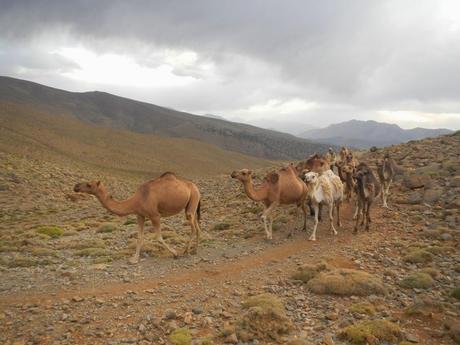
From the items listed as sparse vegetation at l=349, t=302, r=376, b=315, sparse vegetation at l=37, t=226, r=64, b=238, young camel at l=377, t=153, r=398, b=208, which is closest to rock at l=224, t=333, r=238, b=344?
sparse vegetation at l=349, t=302, r=376, b=315

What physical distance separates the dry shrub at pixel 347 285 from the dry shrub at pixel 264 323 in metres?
1.72

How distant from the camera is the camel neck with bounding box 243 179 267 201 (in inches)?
607

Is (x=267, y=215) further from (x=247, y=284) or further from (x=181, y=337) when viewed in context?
→ (x=181, y=337)

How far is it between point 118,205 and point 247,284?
477 cm

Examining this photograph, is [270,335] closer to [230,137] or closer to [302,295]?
[302,295]

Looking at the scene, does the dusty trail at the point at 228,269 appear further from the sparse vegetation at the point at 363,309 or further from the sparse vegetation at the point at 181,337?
the sparse vegetation at the point at 363,309

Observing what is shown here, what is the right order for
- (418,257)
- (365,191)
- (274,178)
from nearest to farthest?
(418,257), (274,178), (365,191)

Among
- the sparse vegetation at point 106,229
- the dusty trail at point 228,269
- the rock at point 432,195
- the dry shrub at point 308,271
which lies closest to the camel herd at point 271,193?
the dusty trail at point 228,269

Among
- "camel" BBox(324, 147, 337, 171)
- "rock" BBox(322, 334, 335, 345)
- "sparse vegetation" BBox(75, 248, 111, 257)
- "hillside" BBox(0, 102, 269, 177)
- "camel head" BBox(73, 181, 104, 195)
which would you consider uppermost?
"camel" BBox(324, 147, 337, 171)

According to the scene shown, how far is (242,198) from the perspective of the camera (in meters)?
25.4

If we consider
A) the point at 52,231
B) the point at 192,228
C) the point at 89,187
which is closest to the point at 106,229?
the point at 52,231

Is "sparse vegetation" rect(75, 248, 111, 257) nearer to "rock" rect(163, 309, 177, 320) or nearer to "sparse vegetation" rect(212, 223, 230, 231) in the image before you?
"sparse vegetation" rect(212, 223, 230, 231)

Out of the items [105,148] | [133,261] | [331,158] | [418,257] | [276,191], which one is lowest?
[105,148]

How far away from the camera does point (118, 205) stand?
13.4 metres
